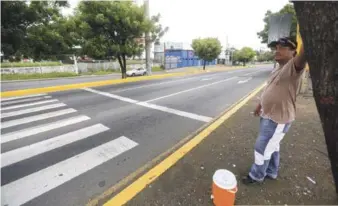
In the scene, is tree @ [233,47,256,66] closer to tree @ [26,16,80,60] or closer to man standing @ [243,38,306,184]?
tree @ [26,16,80,60]

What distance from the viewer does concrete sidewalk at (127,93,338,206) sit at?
2607 millimetres

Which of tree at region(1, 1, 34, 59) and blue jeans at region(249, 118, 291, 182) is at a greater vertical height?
tree at region(1, 1, 34, 59)

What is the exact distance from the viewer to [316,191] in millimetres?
2734

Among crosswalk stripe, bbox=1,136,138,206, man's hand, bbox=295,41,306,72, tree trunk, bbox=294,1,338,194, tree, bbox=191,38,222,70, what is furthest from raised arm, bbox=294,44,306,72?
tree, bbox=191,38,222,70

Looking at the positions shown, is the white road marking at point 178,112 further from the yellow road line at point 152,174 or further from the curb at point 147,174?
the curb at point 147,174

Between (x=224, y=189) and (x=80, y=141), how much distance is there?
3298 millimetres

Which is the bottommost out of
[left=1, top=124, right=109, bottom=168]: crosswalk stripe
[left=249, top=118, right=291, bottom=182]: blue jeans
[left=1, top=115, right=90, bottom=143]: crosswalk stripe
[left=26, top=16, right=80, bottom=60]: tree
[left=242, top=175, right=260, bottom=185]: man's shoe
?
[left=1, top=124, right=109, bottom=168]: crosswalk stripe

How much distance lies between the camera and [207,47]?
119 feet

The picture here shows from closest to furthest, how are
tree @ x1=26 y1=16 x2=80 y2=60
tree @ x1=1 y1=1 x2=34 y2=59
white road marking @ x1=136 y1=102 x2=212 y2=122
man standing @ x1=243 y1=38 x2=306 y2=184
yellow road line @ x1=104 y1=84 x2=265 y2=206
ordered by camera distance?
man standing @ x1=243 y1=38 x2=306 y2=184 → yellow road line @ x1=104 y1=84 x2=265 y2=206 → white road marking @ x1=136 y1=102 x2=212 y2=122 → tree @ x1=1 y1=1 x2=34 y2=59 → tree @ x1=26 y1=16 x2=80 y2=60

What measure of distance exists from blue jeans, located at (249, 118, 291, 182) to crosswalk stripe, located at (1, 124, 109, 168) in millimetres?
3540

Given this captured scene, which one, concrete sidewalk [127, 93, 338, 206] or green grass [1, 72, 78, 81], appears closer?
concrete sidewalk [127, 93, 338, 206]

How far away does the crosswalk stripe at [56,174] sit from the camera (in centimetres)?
288

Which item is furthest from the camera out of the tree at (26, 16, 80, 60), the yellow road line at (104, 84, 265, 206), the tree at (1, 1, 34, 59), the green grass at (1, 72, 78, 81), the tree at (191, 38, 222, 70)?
the tree at (191, 38, 222, 70)

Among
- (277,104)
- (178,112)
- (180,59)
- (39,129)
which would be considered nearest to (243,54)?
(180,59)
